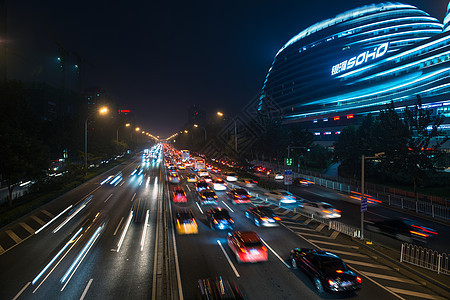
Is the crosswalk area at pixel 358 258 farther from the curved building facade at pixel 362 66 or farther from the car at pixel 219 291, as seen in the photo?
the curved building facade at pixel 362 66

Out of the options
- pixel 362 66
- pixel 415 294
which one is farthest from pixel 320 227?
pixel 362 66

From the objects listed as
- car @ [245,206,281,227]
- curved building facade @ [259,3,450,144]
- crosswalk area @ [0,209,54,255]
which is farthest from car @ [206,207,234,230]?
curved building facade @ [259,3,450,144]

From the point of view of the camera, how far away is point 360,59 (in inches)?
3583

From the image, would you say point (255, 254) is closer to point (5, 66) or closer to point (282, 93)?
point (5, 66)

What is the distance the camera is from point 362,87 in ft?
283

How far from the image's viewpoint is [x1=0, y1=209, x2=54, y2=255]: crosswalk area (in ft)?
54.1

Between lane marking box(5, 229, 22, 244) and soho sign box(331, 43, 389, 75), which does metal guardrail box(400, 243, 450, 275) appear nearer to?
lane marking box(5, 229, 22, 244)

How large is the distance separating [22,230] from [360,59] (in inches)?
4163

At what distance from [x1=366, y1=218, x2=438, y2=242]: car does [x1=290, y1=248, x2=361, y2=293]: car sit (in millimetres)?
8879

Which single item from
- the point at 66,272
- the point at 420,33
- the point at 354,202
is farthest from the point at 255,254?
the point at 420,33

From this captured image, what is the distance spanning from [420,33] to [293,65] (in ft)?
184

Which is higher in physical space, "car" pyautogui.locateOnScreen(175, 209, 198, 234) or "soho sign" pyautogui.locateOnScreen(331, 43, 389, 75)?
"soho sign" pyautogui.locateOnScreen(331, 43, 389, 75)

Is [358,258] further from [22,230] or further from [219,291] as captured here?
[22,230]

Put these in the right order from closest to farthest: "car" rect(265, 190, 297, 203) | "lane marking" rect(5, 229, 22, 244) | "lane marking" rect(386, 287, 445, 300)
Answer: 1. "lane marking" rect(386, 287, 445, 300)
2. "lane marking" rect(5, 229, 22, 244)
3. "car" rect(265, 190, 297, 203)
